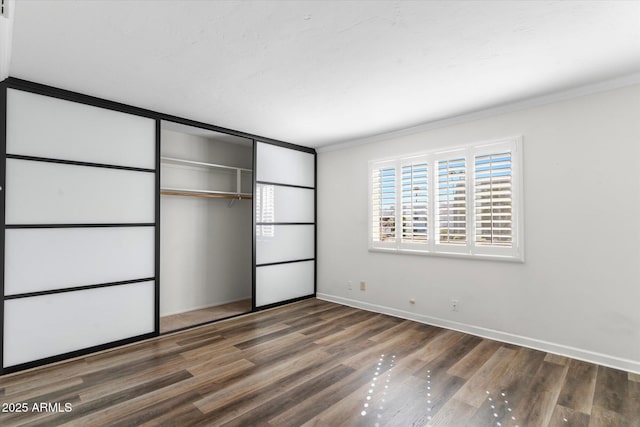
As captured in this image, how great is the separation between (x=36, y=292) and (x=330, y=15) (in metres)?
3.17

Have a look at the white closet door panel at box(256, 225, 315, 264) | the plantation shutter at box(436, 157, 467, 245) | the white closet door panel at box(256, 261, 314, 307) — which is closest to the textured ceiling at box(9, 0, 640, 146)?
the plantation shutter at box(436, 157, 467, 245)

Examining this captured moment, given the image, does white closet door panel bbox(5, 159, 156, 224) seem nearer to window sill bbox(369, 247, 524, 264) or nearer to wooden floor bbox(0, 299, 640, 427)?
wooden floor bbox(0, 299, 640, 427)

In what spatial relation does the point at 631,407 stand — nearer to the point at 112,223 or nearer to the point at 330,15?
the point at 330,15

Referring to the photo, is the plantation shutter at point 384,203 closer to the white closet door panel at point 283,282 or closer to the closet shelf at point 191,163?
the white closet door panel at point 283,282

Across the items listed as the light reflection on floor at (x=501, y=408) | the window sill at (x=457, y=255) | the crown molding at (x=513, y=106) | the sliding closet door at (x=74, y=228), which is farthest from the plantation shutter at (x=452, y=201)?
the sliding closet door at (x=74, y=228)

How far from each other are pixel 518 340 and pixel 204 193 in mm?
4067

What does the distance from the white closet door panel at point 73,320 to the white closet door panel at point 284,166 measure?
6.84ft

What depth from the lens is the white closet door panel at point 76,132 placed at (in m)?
2.78

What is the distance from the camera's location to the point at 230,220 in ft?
16.7

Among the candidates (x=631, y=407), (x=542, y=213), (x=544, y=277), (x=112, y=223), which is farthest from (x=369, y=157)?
(x=631, y=407)

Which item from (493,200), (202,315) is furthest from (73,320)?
(493,200)

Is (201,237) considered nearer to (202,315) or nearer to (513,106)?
(202,315)

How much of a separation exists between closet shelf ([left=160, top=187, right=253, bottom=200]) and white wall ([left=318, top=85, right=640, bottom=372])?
2.49 metres

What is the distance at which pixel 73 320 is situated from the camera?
9.86ft
